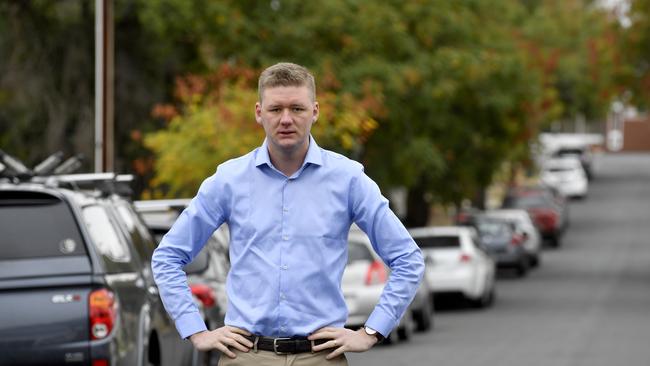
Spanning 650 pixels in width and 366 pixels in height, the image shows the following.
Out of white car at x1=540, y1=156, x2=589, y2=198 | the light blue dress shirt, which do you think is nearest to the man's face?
the light blue dress shirt

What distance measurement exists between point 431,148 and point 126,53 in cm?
688

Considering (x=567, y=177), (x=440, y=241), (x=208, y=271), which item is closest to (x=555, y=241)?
(x=567, y=177)

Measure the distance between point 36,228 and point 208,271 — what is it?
13.2 feet

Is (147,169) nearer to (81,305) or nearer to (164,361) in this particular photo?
(164,361)

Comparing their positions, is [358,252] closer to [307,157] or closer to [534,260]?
[307,157]

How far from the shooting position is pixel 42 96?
30875mm

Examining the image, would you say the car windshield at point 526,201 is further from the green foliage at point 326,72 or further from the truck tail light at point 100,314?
the truck tail light at point 100,314

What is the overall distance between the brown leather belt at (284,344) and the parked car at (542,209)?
1933 inches

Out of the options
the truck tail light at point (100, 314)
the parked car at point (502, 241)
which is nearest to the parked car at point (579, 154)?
the parked car at point (502, 241)

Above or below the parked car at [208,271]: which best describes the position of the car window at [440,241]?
below

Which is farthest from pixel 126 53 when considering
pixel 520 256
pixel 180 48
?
pixel 520 256

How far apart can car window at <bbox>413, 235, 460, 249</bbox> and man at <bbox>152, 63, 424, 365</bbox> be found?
79.5 ft

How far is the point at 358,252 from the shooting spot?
2195 centimetres

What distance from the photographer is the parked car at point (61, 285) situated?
9.01 m
